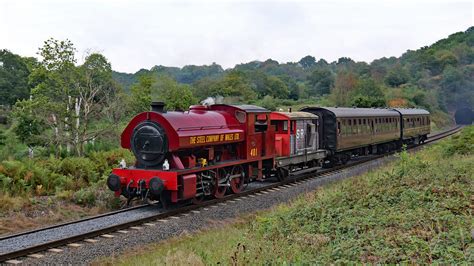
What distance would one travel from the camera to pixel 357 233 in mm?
7984

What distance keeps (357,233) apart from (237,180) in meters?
8.60

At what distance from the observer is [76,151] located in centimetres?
2342

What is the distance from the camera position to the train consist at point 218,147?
43.4 feet

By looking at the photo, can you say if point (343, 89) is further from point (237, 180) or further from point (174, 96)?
point (237, 180)

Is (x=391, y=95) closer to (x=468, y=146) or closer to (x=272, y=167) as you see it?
(x=468, y=146)

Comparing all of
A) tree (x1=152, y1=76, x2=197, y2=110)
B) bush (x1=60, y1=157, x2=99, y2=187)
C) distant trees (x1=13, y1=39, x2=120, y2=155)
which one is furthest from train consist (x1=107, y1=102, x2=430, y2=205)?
tree (x1=152, y1=76, x2=197, y2=110)

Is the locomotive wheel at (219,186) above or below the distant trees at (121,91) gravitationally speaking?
below

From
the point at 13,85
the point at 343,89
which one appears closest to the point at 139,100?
the point at 13,85

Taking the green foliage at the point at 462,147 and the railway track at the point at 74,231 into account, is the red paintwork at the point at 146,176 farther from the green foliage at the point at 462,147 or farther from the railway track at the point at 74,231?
the green foliage at the point at 462,147

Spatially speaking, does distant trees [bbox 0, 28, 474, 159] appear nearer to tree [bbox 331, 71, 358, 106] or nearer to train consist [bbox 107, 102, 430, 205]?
tree [bbox 331, 71, 358, 106]

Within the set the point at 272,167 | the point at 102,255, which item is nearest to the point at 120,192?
the point at 102,255

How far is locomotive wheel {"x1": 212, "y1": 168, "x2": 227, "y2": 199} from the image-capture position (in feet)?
48.8

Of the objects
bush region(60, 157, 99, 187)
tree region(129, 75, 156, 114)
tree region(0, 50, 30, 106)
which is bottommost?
bush region(60, 157, 99, 187)

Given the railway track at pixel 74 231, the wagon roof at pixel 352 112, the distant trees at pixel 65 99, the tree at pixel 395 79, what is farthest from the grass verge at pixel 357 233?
the tree at pixel 395 79
